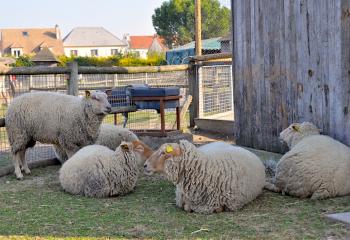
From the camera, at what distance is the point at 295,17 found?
7.60 metres

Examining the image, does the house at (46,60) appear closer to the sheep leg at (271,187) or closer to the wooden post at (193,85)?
the wooden post at (193,85)

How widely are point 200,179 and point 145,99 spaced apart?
430 cm

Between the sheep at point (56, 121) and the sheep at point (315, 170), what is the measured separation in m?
2.87

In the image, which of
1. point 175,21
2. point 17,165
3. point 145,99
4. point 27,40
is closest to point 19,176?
point 17,165

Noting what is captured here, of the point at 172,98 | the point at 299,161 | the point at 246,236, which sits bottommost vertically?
the point at 246,236

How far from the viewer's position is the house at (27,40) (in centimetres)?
10562

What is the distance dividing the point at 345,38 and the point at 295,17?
1.04 m

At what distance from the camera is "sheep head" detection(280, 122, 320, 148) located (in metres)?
6.93

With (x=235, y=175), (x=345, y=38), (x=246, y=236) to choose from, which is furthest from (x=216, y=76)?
(x=246, y=236)

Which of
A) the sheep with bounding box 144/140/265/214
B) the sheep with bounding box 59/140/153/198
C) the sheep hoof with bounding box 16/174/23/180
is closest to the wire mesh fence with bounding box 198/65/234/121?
the sheep hoof with bounding box 16/174/23/180

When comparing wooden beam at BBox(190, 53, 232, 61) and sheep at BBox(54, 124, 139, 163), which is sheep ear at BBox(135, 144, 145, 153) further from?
wooden beam at BBox(190, 53, 232, 61)

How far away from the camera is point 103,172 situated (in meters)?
6.78

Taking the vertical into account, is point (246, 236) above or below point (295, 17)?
below

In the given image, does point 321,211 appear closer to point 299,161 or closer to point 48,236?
point 299,161
